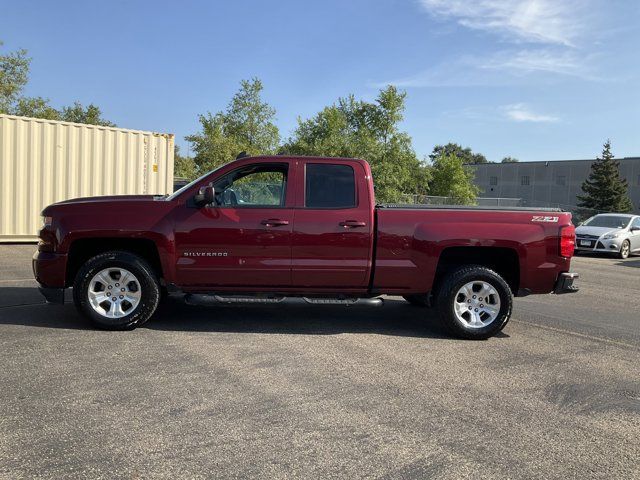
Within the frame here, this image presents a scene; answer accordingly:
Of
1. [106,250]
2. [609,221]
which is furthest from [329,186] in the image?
[609,221]

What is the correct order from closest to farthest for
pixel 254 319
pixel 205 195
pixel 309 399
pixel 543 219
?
pixel 309 399 → pixel 205 195 → pixel 543 219 → pixel 254 319

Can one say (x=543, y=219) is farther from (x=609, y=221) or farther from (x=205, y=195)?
(x=609, y=221)

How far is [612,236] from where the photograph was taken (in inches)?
725

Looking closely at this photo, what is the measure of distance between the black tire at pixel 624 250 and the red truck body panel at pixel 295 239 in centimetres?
1422

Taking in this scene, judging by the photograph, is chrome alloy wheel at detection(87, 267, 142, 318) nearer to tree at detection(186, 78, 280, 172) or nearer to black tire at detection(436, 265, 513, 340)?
black tire at detection(436, 265, 513, 340)

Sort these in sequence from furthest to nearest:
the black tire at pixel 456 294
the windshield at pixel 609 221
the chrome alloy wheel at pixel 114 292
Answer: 1. the windshield at pixel 609 221
2. the black tire at pixel 456 294
3. the chrome alloy wheel at pixel 114 292

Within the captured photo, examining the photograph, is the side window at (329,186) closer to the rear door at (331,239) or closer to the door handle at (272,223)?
the rear door at (331,239)

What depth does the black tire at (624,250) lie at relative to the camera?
18.4 m

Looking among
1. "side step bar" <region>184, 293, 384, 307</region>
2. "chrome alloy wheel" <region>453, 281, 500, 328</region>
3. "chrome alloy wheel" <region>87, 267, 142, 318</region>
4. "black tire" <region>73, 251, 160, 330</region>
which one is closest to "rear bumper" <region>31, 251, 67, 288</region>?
"black tire" <region>73, 251, 160, 330</region>

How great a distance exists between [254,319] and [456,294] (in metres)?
2.44

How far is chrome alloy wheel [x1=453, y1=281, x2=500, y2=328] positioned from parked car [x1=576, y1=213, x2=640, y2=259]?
14334mm

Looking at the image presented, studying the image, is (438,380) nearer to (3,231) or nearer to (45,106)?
(3,231)

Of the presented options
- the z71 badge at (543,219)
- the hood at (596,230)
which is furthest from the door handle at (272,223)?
the hood at (596,230)

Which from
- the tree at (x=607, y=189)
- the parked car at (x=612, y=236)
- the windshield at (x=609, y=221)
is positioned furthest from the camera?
the tree at (x=607, y=189)
